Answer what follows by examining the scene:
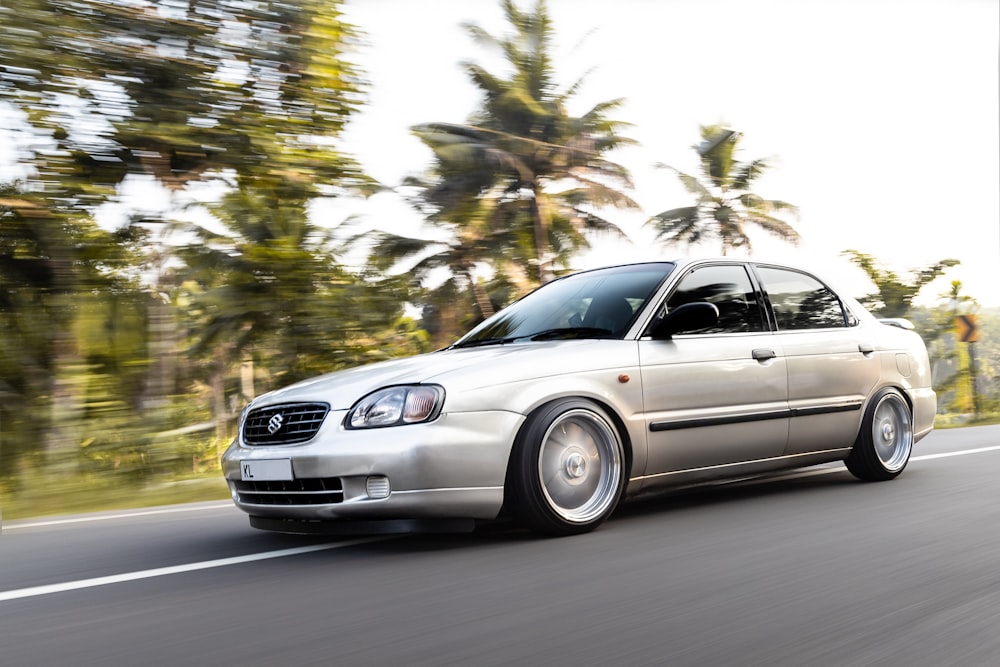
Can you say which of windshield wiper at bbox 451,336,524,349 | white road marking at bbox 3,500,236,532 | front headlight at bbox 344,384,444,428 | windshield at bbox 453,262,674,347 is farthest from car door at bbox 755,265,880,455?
white road marking at bbox 3,500,236,532

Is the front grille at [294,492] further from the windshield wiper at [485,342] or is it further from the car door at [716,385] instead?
the car door at [716,385]

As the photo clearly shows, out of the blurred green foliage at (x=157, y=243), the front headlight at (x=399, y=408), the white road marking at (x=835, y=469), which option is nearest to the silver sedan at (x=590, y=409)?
the front headlight at (x=399, y=408)

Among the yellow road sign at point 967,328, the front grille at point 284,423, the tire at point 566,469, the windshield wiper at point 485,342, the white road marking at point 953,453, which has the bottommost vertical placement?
the white road marking at point 953,453

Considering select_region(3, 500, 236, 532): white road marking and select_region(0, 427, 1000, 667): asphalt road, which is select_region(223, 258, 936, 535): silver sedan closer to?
select_region(0, 427, 1000, 667): asphalt road

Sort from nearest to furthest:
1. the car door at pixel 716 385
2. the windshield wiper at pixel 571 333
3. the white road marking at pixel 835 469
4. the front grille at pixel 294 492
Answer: the front grille at pixel 294 492, the car door at pixel 716 385, the windshield wiper at pixel 571 333, the white road marking at pixel 835 469

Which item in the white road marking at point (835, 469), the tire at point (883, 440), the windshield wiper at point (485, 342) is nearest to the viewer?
the windshield wiper at point (485, 342)

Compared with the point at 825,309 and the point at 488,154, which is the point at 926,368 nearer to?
the point at 825,309

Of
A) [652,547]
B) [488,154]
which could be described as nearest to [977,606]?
[652,547]

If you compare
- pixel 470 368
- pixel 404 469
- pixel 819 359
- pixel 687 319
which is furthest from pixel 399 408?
pixel 819 359

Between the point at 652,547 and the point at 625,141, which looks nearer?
the point at 652,547

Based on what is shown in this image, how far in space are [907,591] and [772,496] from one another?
2615 mm

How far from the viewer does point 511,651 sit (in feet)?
10.0

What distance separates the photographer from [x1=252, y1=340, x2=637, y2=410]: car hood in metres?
4.78

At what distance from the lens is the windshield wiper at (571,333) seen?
219 inches
